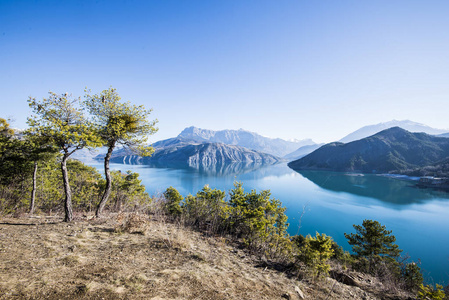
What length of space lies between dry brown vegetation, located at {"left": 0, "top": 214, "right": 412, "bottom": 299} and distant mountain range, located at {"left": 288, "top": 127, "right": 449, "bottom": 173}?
179 m

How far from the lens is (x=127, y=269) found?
16.5 feet

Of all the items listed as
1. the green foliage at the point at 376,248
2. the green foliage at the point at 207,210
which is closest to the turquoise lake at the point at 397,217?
the green foliage at the point at 207,210

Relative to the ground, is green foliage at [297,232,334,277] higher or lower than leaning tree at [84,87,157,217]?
lower

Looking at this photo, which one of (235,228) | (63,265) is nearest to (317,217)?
(235,228)

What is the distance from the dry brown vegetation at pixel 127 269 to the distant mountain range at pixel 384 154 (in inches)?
7067

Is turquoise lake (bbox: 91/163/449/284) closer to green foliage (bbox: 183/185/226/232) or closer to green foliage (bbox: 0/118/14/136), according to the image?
green foliage (bbox: 183/185/226/232)

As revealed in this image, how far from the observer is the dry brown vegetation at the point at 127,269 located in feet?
13.0

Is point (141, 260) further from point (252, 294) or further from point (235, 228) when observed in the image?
point (235, 228)

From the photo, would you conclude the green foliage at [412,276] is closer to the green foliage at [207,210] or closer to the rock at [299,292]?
the green foliage at [207,210]

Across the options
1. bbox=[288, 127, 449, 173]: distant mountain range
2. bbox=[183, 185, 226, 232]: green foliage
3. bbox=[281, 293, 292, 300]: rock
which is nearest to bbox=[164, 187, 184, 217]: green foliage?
bbox=[183, 185, 226, 232]: green foliage

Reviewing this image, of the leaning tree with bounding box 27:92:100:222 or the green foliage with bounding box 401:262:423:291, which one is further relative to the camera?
the green foliage with bounding box 401:262:423:291

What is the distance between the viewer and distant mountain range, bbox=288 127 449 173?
141000 mm

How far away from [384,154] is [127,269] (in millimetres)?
211302

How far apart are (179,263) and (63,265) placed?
10.2 feet
